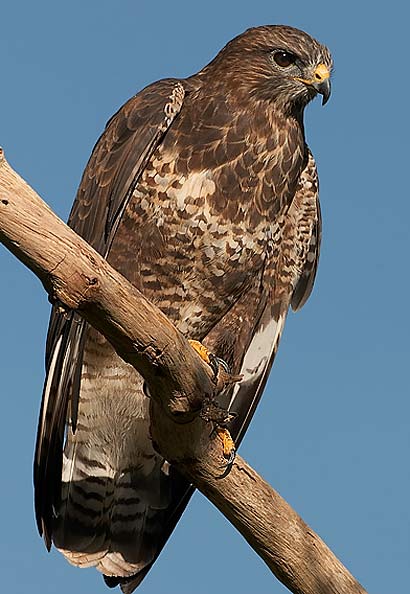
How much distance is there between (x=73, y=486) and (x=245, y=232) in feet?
5.81

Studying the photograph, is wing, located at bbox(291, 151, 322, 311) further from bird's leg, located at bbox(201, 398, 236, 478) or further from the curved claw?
the curved claw

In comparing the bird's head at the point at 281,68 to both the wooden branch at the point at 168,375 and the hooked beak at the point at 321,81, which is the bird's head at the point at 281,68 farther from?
the wooden branch at the point at 168,375

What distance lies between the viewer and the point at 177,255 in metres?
6.55

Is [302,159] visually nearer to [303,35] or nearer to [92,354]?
[303,35]

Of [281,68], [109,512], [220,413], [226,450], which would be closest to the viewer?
[220,413]

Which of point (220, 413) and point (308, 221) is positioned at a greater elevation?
point (308, 221)

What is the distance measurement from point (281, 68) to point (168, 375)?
8.37 feet

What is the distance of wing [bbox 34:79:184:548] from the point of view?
21.0 ft

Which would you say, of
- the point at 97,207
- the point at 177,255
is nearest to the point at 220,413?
the point at 177,255

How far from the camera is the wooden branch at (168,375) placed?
4414 millimetres

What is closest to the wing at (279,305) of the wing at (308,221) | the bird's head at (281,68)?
the wing at (308,221)

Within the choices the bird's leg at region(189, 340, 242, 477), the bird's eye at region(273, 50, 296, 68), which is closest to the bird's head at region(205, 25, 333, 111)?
the bird's eye at region(273, 50, 296, 68)

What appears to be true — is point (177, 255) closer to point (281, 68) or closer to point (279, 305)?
point (279, 305)

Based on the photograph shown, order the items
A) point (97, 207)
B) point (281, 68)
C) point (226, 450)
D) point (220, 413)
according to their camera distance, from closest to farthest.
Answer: point (220, 413), point (226, 450), point (97, 207), point (281, 68)
